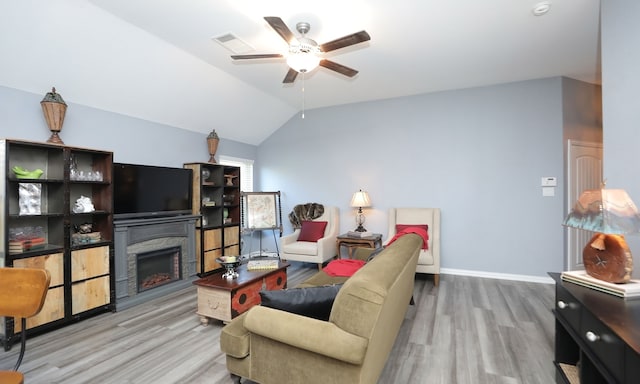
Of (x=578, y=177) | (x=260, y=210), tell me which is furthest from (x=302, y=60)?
(x=578, y=177)

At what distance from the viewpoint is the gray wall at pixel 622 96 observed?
1.87 meters


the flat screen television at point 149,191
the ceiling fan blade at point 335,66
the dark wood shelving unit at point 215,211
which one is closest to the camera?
the ceiling fan blade at point 335,66

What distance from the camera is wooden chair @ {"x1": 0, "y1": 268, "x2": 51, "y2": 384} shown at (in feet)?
4.90

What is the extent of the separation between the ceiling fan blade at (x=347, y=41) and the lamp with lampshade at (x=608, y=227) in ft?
5.76

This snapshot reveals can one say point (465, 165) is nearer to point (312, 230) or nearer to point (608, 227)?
point (312, 230)

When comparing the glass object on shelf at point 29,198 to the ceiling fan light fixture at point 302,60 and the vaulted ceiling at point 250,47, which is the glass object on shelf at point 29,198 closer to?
the vaulted ceiling at point 250,47

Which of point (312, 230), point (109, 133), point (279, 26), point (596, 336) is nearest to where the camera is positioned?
point (596, 336)

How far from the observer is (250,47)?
10.4 feet

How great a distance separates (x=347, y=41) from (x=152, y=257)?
341 cm

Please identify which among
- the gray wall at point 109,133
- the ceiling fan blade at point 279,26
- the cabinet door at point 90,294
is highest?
the ceiling fan blade at point 279,26

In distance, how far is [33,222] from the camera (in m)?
2.82

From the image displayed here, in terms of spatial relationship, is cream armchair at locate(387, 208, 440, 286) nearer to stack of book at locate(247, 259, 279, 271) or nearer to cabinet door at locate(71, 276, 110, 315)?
stack of book at locate(247, 259, 279, 271)

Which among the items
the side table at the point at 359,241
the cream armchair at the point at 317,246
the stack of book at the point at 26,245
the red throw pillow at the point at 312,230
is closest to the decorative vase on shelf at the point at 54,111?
the stack of book at the point at 26,245

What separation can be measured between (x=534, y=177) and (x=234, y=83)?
4.53 meters
